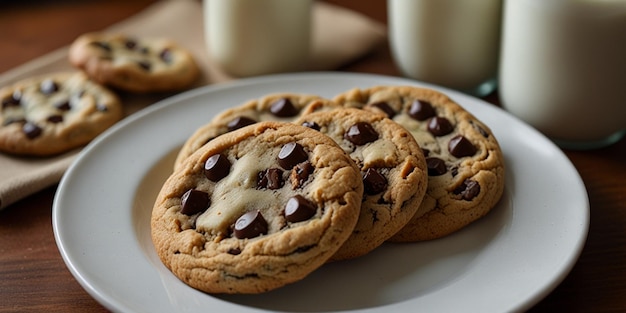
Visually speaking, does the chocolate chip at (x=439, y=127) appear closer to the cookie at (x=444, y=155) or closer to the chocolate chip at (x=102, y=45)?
the cookie at (x=444, y=155)

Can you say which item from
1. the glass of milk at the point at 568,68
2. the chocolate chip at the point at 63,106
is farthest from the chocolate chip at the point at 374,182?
the chocolate chip at the point at 63,106

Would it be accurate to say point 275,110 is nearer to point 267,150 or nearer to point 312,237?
point 267,150

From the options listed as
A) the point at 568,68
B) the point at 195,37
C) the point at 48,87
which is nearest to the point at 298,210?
the point at 568,68

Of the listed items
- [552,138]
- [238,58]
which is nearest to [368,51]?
[238,58]

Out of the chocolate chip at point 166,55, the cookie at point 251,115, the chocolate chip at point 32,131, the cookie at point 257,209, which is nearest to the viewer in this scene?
the cookie at point 257,209

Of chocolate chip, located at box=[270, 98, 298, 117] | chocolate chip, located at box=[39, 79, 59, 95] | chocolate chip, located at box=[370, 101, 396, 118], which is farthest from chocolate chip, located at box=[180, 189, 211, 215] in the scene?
chocolate chip, located at box=[39, 79, 59, 95]

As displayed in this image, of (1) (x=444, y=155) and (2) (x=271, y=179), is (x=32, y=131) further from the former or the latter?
(1) (x=444, y=155)
